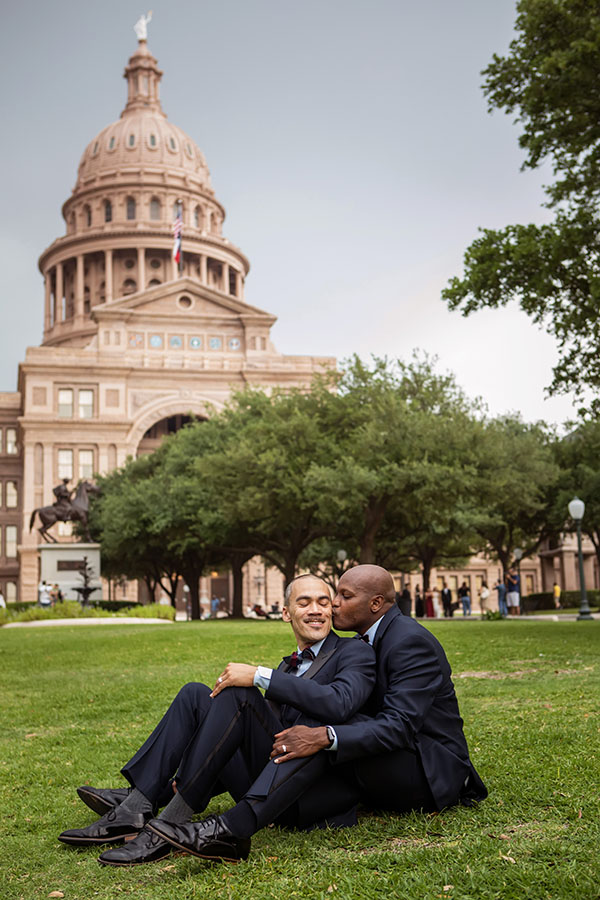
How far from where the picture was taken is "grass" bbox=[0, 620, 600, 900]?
4.16 metres

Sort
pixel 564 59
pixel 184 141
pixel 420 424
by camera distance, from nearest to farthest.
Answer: pixel 564 59
pixel 420 424
pixel 184 141

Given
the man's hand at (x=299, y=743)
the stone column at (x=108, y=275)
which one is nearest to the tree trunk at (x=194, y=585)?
the man's hand at (x=299, y=743)

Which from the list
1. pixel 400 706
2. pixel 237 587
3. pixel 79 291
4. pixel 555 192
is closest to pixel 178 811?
pixel 400 706

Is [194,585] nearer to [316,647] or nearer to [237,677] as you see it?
[316,647]

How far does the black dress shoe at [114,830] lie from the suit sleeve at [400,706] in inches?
46.9

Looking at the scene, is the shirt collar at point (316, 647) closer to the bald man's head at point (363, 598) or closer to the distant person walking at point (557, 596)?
the bald man's head at point (363, 598)

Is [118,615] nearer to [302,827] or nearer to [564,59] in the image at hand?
[564,59]

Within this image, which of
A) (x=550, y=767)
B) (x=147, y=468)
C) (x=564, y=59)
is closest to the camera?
(x=550, y=767)

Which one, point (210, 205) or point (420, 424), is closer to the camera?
point (420, 424)

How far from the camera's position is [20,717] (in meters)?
10.6

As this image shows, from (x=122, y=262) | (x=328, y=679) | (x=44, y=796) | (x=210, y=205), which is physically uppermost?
(x=210, y=205)

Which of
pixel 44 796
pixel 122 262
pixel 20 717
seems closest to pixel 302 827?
pixel 44 796

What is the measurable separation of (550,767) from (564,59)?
13.1 m

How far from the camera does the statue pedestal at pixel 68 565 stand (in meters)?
40.2
